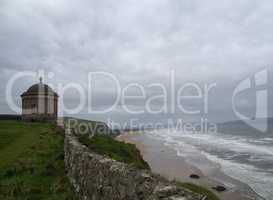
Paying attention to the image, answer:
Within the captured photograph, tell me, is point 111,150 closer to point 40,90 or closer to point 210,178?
point 210,178

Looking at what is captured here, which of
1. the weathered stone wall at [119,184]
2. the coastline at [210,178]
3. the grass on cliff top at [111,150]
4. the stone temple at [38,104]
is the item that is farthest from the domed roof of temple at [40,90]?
the weathered stone wall at [119,184]

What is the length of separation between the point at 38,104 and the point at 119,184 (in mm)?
39665

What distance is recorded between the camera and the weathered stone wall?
3690 millimetres

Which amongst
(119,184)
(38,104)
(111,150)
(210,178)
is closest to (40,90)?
(38,104)

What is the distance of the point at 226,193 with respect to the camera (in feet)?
62.4

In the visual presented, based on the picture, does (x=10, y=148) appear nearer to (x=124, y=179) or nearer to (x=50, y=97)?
(x=124, y=179)

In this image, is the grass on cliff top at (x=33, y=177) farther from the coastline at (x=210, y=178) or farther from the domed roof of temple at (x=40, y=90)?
the domed roof of temple at (x=40, y=90)

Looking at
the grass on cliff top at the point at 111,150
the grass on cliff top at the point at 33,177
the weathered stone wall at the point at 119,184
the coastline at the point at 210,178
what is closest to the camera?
the weathered stone wall at the point at 119,184

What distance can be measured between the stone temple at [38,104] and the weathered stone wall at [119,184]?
3649cm

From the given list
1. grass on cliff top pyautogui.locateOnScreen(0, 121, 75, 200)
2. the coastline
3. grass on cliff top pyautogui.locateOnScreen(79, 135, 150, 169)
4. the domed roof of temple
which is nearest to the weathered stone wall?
grass on cliff top pyautogui.locateOnScreen(0, 121, 75, 200)

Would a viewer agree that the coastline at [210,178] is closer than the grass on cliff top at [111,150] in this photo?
No

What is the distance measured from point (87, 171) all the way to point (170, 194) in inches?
132

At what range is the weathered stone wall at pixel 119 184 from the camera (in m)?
3.69

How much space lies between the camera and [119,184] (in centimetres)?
463
